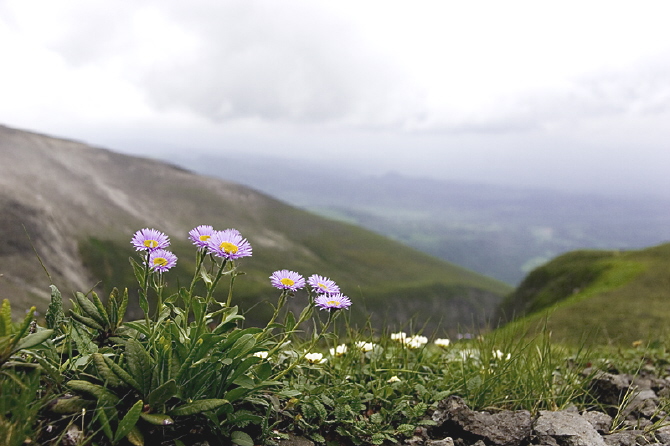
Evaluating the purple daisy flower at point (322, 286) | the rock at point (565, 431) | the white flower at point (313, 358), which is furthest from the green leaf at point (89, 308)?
the rock at point (565, 431)

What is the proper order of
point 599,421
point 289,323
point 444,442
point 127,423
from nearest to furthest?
point 127,423
point 289,323
point 444,442
point 599,421

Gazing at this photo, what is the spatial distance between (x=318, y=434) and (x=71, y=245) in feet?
405

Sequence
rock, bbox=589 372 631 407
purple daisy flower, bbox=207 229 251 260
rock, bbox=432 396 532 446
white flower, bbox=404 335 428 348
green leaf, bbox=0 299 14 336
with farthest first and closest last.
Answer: white flower, bbox=404 335 428 348 < rock, bbox=589 372 631 407 < rock, bbox=432 396 532 446 < purple daisy flower, bbox=207 229 251 260 < green leaf, bbox=0 299 14 336

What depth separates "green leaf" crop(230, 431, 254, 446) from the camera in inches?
131

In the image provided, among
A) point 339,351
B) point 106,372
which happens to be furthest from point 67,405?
point 339,351

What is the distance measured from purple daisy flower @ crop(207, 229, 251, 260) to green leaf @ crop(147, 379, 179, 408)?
0.92 meters

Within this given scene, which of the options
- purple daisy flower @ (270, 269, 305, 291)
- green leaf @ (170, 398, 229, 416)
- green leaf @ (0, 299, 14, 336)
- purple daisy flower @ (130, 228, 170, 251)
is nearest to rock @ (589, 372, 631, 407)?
purple daisy flower @ (270, 269, 305, 291)

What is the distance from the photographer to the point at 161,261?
3609mm

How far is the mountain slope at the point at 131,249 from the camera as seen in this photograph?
320 feet

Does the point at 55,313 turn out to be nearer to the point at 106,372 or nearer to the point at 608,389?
the point at 106,372

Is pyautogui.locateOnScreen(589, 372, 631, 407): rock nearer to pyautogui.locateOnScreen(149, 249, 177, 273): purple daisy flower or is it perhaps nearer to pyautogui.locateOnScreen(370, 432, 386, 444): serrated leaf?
pyautogui.locateOnScreen(370, 432, 386, 444): serrated leaf

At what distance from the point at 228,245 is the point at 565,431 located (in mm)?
3412

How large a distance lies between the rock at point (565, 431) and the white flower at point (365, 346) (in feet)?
5.89

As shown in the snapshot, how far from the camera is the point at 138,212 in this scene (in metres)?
158
